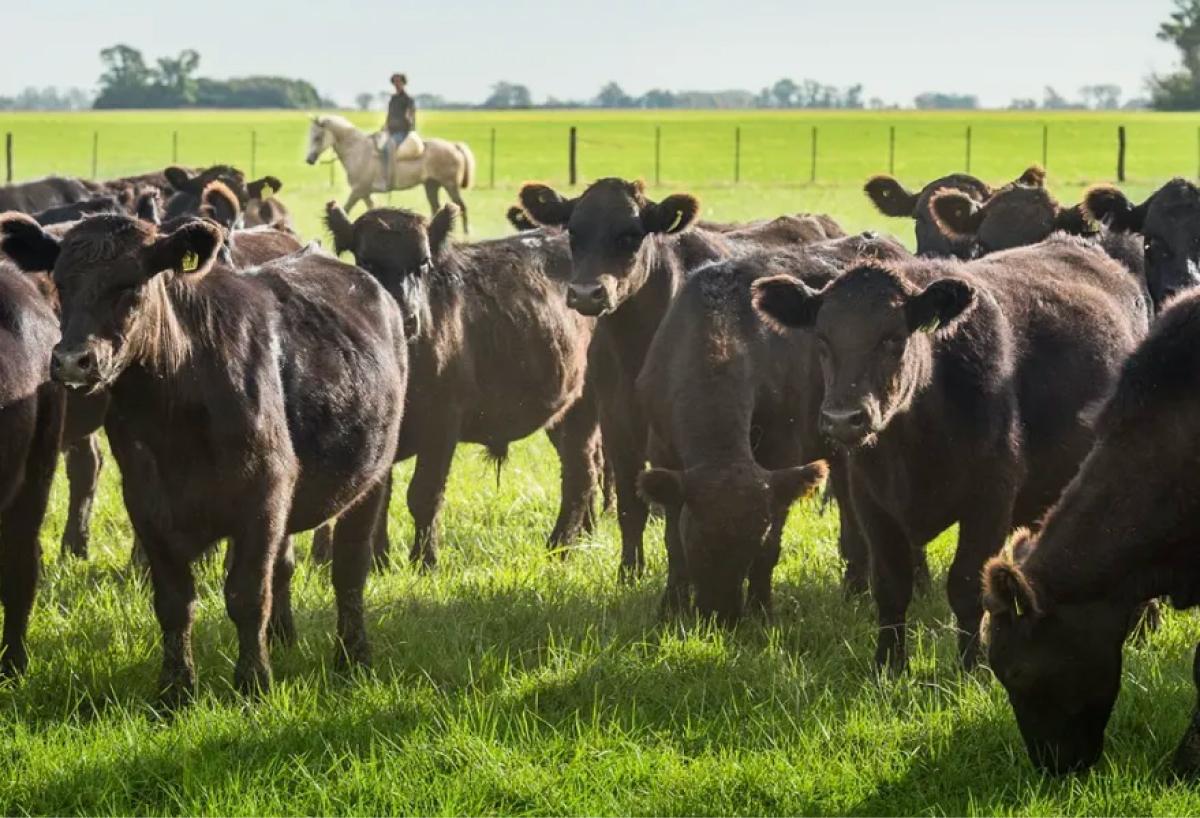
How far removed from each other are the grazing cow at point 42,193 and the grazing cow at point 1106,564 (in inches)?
653

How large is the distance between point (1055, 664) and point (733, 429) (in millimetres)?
2331

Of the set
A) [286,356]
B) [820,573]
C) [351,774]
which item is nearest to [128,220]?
[286,356]

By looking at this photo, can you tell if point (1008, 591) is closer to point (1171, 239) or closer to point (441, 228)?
point (1171, 239)

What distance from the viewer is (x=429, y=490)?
31.6 ft

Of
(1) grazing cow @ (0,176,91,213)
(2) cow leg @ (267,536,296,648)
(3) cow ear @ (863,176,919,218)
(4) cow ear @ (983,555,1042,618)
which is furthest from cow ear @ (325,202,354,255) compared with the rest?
(1) grazing cow @ (0,176,91,213)

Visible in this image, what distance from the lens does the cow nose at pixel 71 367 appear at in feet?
18.7

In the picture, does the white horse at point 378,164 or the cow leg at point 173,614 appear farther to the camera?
the white horse at point 378,164

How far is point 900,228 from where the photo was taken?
35.9m

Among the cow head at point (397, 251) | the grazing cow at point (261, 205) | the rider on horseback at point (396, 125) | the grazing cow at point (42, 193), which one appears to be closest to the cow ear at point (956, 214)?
the cow head at point (397, 251)

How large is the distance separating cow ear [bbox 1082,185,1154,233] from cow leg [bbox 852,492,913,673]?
155 inches

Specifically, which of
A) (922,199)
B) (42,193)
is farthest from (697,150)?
(922,199)

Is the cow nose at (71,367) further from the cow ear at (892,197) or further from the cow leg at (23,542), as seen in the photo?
the cow ear at (892,197)

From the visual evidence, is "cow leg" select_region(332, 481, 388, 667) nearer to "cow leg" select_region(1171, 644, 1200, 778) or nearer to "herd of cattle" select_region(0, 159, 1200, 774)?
"herd of cattle" select_region(0, 159, 1200, 774)

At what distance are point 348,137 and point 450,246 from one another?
2748cm
